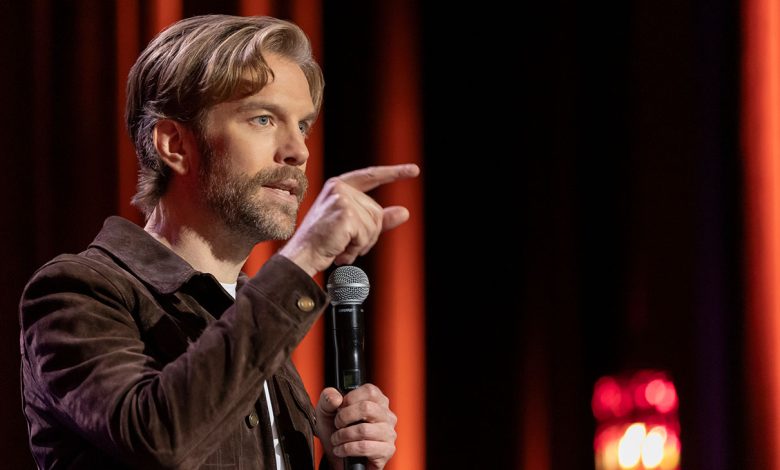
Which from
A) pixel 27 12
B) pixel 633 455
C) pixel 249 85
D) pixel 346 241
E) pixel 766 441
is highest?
pixel 27 12

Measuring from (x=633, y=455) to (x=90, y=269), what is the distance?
2.80 meters

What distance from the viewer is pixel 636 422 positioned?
11.7 feet

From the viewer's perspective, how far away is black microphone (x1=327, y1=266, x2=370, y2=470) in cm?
129

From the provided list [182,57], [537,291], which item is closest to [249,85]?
[182,57]

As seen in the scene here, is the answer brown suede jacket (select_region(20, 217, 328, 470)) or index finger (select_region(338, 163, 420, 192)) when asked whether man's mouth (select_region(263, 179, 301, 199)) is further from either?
index finger (select_region(338, 163, 420, 192))

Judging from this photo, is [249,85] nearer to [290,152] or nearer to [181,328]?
[290,152]

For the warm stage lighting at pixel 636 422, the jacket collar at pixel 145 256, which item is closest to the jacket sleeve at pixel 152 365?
the jacket collar at pixel 145 256

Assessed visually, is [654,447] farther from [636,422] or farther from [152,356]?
[152,356]

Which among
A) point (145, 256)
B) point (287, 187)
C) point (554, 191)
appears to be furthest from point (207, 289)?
point (554, 191)

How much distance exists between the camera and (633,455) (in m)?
3.61

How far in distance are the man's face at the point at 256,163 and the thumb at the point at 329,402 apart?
0.24 meters

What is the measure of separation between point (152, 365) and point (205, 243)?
11.7 inches

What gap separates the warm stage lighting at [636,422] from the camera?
130 inches

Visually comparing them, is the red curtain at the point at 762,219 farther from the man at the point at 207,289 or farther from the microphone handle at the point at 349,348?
the microphone handle at the point at 349,348
